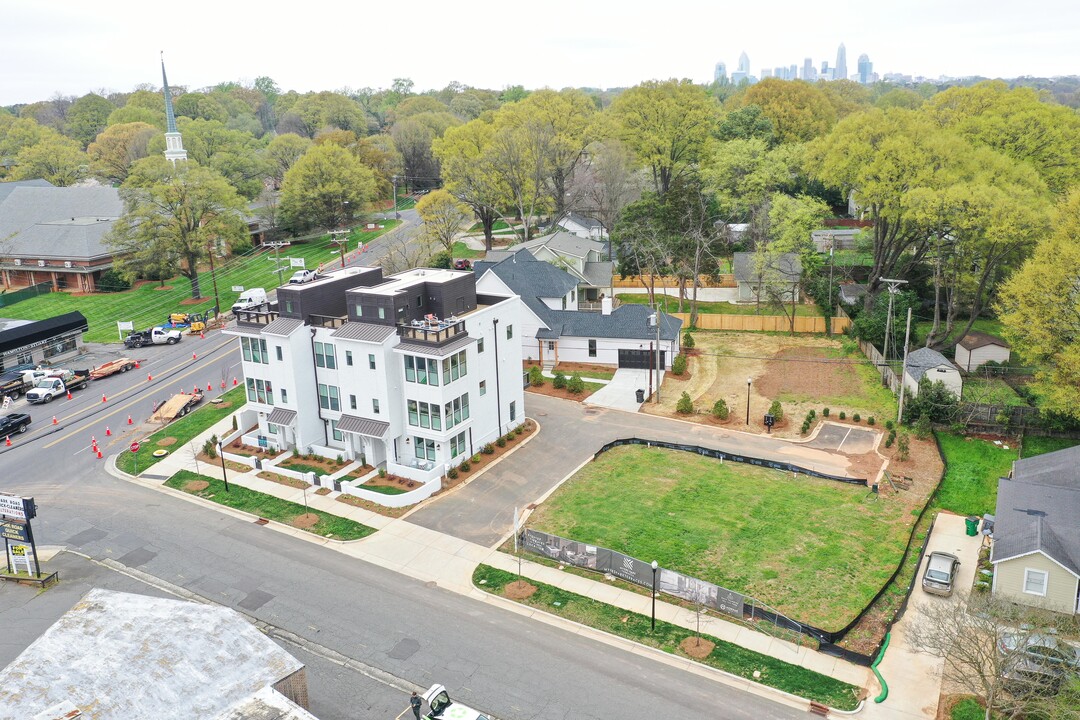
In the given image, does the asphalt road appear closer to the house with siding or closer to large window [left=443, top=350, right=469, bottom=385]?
large window [left=443, top=350, right=469, bottom=385]

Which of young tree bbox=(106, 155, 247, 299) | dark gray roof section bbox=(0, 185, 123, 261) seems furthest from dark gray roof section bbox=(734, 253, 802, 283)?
dark gray roof section bbox=(0, 185, 123, 261)

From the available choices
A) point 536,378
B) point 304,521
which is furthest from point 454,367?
point 536,378

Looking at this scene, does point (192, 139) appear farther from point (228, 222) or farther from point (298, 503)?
point (298, 503)

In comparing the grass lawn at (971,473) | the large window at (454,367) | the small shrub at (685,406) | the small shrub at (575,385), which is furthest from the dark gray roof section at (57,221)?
the grass lawn at (971,473)

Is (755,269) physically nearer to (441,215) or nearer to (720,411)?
(720,411)

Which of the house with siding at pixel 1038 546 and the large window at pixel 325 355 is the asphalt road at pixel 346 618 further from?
the house with siding at pixel 1038 546

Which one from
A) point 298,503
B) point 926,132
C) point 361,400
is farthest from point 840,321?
point 298,503
